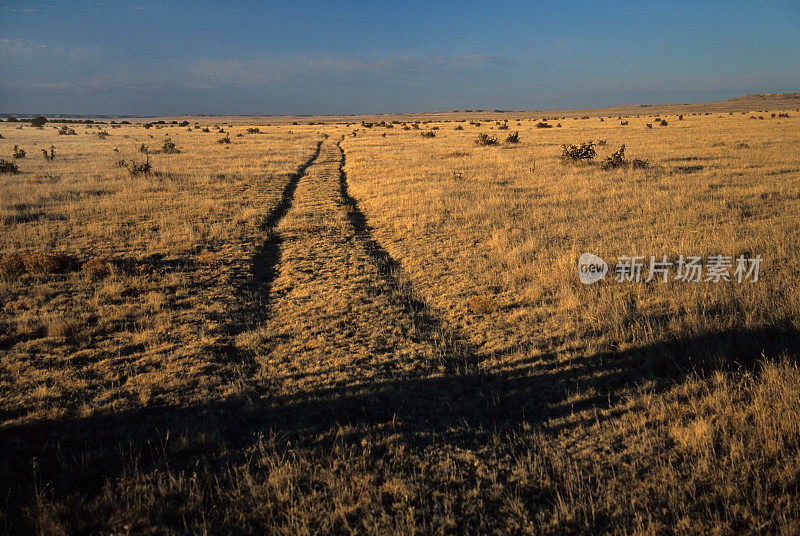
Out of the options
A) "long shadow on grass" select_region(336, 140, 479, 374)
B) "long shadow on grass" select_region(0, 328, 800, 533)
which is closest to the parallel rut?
"long shadow on grass" select_region(336, 140, 479, 374)

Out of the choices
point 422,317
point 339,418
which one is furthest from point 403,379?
point 422,317

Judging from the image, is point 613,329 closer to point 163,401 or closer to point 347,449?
point 347,449

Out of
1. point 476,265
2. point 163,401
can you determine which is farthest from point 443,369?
point 476,265

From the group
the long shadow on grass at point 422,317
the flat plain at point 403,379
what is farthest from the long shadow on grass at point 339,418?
the long shadow on grass at point 422,317

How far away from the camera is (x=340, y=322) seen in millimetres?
6875

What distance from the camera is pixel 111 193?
17672 millimetres

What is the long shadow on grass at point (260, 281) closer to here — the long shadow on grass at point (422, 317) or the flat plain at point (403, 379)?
the flat plain at point (403, 379)

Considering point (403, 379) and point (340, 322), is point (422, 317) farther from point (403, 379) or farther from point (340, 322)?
point (403, 379)

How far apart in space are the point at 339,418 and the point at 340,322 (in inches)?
97.9

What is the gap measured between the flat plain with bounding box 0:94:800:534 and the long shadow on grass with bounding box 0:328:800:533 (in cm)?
3

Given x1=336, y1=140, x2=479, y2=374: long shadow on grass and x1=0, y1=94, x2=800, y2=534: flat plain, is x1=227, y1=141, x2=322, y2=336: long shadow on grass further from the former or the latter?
x1=336, y1=140, x2=479, y2=374: long shadow on grass

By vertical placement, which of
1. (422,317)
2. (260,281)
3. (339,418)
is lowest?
(339,418)

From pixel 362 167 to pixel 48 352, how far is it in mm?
20453

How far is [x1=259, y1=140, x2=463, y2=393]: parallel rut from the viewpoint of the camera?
216 inches
